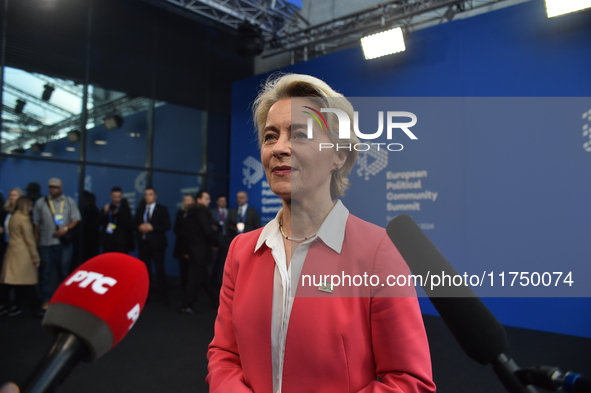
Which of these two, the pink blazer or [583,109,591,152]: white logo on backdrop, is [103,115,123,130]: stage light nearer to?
[583,109,591,152]: white logo on backdrop

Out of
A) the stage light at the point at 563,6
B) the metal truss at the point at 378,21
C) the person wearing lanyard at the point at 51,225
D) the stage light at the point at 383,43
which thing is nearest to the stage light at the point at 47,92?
the person wearing lanyard at the point at 51,225

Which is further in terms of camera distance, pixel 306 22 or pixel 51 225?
pixel 306 22

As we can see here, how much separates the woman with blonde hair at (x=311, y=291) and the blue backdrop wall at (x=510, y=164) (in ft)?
8.31

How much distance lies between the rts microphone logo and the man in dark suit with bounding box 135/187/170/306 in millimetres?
5031

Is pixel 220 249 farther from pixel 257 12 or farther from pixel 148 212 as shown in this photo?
pixel 257 12

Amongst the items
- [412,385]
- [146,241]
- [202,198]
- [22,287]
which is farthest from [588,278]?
[22,287]

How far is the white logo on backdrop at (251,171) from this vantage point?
731 centimetres

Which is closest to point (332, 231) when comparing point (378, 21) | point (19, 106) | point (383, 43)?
point (383, 43)

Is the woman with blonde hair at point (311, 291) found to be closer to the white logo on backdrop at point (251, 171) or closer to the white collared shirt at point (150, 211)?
the white collared shirt at point (150, 211)

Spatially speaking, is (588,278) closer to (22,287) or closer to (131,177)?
(22,287)

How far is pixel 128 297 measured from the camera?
0.77 metres

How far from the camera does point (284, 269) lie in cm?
104

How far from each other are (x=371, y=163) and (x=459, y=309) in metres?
4.12

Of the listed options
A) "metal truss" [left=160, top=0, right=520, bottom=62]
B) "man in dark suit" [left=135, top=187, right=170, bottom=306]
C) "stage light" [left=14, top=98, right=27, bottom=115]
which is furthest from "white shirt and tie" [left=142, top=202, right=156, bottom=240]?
"metal truss" [left=160, top=0, right=520, bottom=62]
